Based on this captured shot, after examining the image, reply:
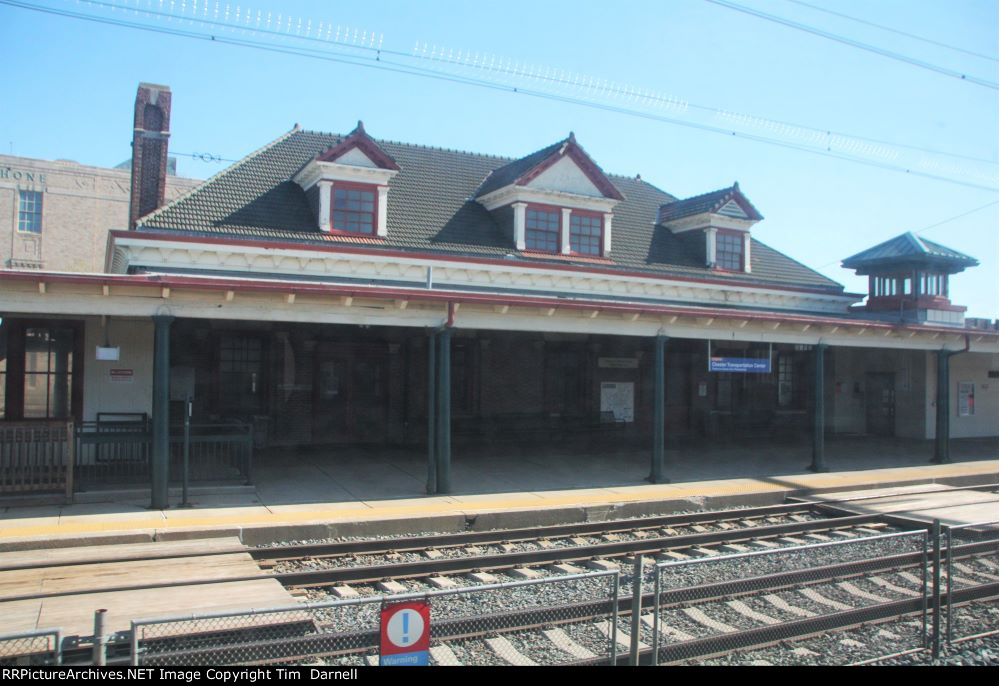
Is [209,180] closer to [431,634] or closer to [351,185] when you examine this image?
[351,185]

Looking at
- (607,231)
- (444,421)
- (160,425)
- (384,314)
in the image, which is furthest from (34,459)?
(607,231)

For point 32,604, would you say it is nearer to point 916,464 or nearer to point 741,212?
point 916,464

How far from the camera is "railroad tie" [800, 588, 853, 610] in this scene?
8485mm

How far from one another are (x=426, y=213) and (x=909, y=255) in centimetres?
1467

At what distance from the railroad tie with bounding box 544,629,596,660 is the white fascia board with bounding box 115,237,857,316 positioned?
12181 millimetres

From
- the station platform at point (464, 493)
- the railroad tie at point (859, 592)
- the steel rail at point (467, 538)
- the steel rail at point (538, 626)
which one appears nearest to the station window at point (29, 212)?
the station platform at point (464, 493)

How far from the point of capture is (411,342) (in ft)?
64.3

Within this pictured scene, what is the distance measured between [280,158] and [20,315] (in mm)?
8164

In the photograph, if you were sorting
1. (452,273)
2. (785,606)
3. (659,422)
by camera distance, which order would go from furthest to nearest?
(452,273) → (659,422) → (785,606)

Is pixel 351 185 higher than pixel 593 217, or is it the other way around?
pixel 351 185

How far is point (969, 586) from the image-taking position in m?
9.27

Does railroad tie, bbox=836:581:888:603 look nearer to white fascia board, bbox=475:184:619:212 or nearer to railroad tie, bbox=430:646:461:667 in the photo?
railroad tie, bbox=430:646:461:667
